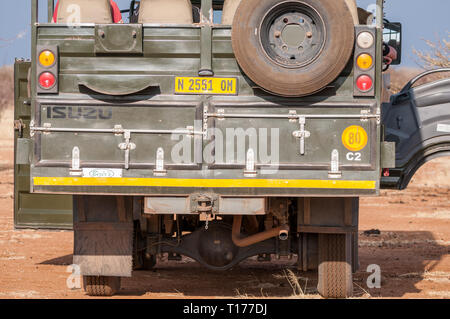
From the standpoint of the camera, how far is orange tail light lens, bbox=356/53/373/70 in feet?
23.1

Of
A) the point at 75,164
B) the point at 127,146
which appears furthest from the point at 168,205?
the point at 75,164

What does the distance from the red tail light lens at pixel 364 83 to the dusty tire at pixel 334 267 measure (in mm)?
1467

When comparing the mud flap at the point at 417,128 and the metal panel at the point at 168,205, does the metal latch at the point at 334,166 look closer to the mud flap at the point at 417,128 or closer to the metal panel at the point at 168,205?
the metal panel at the point at 168,205

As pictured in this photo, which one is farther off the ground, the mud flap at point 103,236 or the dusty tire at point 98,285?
the mud flap at point 103,236

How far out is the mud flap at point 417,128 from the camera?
9.27 m

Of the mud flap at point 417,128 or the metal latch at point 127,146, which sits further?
the mud flap at point 417,128

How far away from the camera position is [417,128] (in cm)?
932

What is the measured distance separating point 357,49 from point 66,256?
5.75 meters

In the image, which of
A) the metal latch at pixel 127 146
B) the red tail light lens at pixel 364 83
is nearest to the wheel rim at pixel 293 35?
the red tail light lens at pixel 364 83

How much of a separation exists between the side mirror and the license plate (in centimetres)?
178

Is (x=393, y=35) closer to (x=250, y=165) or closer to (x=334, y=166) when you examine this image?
(x=334, y=166)

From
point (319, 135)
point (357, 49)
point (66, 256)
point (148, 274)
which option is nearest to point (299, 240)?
point (319, 135)

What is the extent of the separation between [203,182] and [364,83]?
4.98 feet

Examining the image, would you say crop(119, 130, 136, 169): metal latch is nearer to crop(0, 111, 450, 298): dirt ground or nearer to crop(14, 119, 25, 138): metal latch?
crop(0, 111, 450, 298): dirt ground
